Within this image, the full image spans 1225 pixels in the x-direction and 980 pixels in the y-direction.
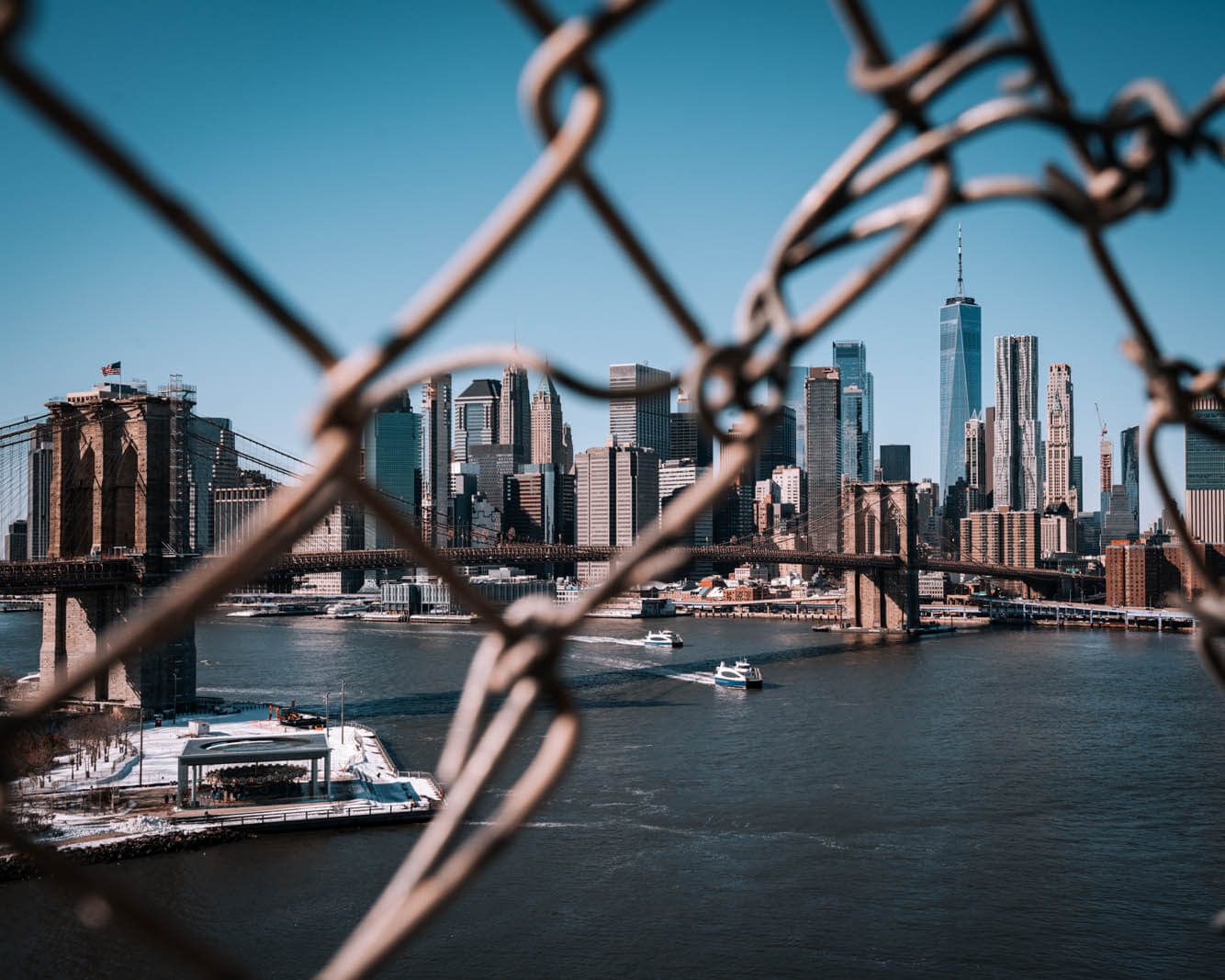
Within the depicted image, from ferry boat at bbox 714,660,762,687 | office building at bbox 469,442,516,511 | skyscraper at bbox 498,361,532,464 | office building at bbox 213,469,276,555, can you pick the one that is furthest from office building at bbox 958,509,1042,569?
skyscraper at bbox 498,361,532,464

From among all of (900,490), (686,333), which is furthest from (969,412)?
(686,333)

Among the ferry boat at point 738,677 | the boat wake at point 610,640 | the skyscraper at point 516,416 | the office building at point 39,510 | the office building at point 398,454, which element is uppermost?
the skyscraper at point 516,416

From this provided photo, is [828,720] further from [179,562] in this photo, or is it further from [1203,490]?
[1203,490]

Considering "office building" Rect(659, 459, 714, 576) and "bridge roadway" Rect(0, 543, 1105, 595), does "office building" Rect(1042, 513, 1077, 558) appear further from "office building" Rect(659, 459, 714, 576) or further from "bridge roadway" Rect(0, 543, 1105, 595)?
"bridge roadway" Rect(0, 543, 1105, 595)

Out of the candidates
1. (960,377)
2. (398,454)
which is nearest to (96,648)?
(398,454)

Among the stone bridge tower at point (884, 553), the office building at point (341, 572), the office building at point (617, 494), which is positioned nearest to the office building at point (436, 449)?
the office building at point (617, 494)

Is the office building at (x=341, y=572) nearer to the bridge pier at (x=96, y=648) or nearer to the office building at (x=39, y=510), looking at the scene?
the office building at (x=39, y=510)

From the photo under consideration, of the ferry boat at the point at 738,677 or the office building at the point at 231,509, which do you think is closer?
the ferry boat at the point at 738,677
